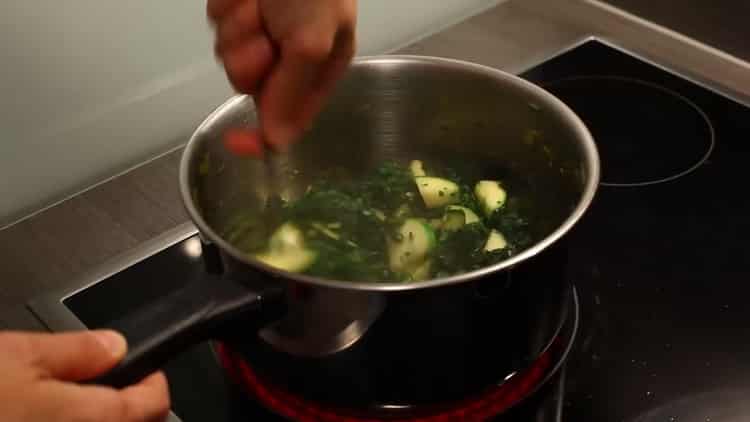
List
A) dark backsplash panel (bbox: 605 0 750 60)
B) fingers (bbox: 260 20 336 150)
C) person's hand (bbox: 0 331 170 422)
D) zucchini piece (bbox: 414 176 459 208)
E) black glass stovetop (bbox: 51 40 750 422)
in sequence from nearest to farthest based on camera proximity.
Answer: person's hand (bbox: 0 331 170 422) < fingers (bbox: 260 20 336 150) < black glass stovetop (bbox: 51 40 750 422) < zucchini piece (bbox: 414 176 459 208) < dark backsplash panel (bbox: 605 0 750 60)

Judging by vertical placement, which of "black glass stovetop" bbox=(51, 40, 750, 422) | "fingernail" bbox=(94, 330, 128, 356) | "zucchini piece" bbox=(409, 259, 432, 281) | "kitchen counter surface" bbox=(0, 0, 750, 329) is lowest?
"black glass stovetop" bbox=(51, 40, 750, 422)

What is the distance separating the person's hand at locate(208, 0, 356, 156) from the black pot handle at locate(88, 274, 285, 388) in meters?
0.10

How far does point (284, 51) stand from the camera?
1.65 ft

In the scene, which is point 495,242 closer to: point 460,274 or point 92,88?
point 460,274

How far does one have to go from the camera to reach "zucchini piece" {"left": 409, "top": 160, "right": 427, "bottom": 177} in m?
0.74

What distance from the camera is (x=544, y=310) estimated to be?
1.79ft

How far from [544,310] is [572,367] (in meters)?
0.09

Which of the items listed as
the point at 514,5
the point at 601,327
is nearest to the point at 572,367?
the point at 601,327

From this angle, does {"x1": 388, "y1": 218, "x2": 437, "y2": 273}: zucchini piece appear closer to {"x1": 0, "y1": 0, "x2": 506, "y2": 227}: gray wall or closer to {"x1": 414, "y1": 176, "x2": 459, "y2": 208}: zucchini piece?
{"x1": 414, "y1": 176, "x2": 459, "y2": 208}: zucchini piece

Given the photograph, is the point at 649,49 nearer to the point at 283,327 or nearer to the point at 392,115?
the point at 392,115

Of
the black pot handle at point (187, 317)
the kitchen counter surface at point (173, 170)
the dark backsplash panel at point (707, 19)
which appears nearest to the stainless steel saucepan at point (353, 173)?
the black pot handle at point (187, 317)

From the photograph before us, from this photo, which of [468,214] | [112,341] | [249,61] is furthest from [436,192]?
[112,341]

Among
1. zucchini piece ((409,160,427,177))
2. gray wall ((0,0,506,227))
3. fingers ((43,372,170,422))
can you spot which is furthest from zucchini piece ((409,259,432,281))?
gray wall ((0,0,506,227))

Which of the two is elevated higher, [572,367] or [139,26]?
[139,26]
